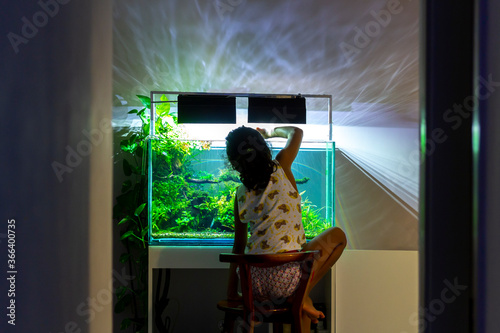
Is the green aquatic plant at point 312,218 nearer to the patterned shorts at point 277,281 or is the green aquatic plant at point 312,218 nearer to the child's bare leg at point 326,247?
the child's bare leg at point 326,247

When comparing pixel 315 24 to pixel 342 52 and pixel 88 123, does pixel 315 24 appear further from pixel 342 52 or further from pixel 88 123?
pixel 88 123

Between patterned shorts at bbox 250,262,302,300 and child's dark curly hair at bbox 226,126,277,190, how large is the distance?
1.39ft

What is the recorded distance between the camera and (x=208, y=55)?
10.8ft

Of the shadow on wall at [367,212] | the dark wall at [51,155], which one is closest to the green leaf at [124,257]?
the shadow on wall at [367,212]

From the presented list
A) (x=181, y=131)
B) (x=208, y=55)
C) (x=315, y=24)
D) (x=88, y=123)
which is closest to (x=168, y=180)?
(x=181, y=131)

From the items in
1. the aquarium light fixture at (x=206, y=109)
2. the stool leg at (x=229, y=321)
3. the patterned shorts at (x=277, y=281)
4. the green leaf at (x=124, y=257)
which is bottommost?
the stool leg at (x=229, y=321)

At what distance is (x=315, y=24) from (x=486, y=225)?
2715 millimetres

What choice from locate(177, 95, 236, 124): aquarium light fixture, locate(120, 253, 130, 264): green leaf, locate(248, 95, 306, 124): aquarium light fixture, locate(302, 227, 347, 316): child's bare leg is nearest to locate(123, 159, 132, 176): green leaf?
locate(120, 253, 130, 264): green leaf

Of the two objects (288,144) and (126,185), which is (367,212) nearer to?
(288,144)

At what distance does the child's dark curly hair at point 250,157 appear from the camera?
2242 mm

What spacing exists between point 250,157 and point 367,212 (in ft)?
6.57

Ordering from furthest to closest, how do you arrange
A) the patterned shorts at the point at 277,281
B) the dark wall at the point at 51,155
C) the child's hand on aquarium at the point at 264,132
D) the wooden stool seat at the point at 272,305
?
the child's hand on aquarium at the point at 264,132, the patterned shorts at the point at 277,281, the wooden stool seat at the point at 272,305, the dark wall at the point at 51,155

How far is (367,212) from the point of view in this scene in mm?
3922

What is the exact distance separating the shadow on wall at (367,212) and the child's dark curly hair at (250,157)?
5.76 feet
